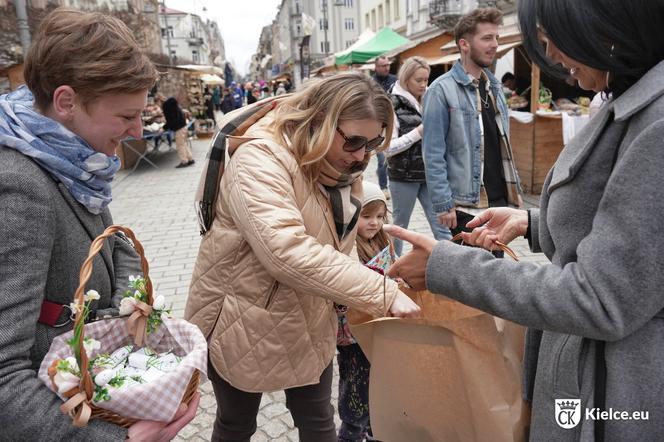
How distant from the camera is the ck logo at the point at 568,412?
1116 mm

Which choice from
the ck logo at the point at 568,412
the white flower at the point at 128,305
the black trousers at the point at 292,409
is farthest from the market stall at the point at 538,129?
the white flower at the point at 128,305

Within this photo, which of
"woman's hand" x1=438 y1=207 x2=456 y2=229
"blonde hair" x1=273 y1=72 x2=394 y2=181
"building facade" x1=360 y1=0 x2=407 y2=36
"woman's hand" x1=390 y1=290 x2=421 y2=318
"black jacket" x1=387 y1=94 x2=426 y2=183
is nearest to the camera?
"woman's hand" x1=390 y1=290 x2=421 y2=318

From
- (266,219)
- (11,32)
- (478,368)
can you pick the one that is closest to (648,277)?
(478,368)

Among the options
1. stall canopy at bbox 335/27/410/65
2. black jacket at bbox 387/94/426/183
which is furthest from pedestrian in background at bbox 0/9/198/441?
stall canopy at bbox 335/27/410/65

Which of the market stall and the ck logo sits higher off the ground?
the ck logo

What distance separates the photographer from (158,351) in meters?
1.43

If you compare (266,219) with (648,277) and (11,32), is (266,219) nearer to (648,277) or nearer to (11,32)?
(648,277)

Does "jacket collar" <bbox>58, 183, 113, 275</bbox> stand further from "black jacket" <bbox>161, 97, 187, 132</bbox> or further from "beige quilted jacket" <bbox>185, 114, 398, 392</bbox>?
"black jacket" <bbox>161, 97, 187, 132</bbox>

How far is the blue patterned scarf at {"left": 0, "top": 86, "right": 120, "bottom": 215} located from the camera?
1.25m

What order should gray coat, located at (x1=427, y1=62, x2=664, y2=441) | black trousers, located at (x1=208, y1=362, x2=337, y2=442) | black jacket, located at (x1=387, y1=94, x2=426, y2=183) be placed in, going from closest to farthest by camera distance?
gray coat, located at (x1=427, y1=62, x2=664, y2=441)
black trousers, located at (x1=208, y1=362, x2=337, y2=442)
black jacket, located at (x1=387, y1=94, x2=426, y2=183)

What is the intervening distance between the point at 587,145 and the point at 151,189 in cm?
1001

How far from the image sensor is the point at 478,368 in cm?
135

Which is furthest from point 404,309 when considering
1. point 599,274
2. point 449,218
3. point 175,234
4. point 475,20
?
point 175,234

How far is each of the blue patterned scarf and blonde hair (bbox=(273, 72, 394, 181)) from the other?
0.61m
